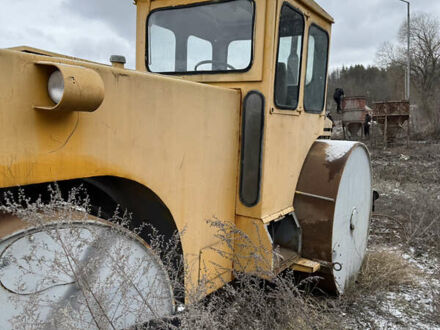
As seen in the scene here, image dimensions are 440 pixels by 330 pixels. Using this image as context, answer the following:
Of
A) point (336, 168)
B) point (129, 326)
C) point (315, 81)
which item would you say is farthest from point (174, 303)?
point (315, 81)

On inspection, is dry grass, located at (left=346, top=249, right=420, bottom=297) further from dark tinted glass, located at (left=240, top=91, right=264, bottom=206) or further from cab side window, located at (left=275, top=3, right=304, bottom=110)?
cab side window, located at (left=275, top=3, right=304, bottom=110)

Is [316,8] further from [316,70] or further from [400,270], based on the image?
[400,270]

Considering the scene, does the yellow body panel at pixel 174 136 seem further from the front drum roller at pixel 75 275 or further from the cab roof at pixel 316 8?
the front drum roller at pixel 75 275

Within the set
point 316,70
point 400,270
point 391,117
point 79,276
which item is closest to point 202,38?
point 316,70

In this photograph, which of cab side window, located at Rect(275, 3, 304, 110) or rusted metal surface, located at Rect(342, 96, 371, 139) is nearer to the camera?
cab side window, located at Rect(275, 3, 304, 110)

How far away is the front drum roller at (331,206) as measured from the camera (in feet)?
10.0

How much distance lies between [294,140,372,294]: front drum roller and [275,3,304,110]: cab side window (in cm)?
53

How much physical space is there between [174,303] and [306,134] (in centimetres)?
191

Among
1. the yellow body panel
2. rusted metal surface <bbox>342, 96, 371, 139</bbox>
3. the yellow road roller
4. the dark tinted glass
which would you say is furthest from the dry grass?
rusted metal surface <bbox>342, 96, 371, 139</bbox>

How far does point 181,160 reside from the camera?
2.15m

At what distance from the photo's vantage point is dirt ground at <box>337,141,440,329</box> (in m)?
3.14

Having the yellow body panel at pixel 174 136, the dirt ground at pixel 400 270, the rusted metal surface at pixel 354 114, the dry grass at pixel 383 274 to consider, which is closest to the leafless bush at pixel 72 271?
the yellow body panel at pixel 174 136

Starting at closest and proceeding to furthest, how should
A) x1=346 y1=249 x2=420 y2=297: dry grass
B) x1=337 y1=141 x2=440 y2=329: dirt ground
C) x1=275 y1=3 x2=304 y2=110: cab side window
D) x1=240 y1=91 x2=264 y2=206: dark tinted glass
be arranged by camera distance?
x1=240 y1=91 x2=264 y2=206: dark tinted glass
x1=275 y1=3 x2=304 y2=110: cab side window
x1=337 y1=141 x2=440 y2=329: dirt ground
x1=346 y1=249 x2=420 y2=297: dry grass

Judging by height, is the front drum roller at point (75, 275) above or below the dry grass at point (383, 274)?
above
